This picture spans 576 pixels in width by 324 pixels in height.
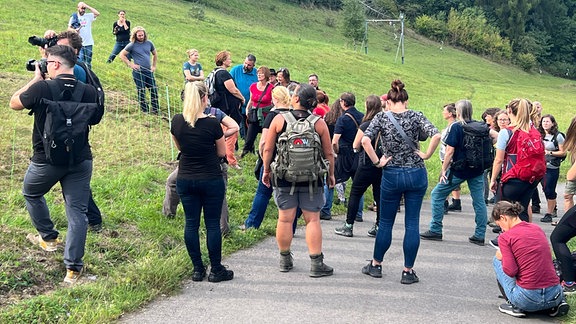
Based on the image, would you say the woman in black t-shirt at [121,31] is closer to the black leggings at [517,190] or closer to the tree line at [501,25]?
the black leggings at [517,190]

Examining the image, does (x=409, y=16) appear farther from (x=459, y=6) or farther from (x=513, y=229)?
(x=513, y=229)

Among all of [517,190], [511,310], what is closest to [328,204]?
[517,190]

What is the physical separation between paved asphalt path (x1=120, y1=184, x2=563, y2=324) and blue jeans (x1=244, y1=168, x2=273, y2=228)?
40 cm

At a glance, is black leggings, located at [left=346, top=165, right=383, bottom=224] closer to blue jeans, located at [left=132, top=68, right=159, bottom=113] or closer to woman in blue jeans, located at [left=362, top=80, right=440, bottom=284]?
woman in blue jeans, located at [left=362, top=80, right=440, bottom=284]

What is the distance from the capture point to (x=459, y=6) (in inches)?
3297

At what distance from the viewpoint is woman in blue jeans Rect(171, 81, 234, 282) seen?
6109 mm

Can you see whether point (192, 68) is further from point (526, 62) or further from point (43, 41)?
point (526, 62)

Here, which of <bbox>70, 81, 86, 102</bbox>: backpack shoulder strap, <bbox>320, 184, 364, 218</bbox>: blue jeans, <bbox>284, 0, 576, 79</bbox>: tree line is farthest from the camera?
<bbox>284, 0, 576, 79</bbox>: tree line

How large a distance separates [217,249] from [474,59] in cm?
5932

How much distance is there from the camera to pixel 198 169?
20.3ft

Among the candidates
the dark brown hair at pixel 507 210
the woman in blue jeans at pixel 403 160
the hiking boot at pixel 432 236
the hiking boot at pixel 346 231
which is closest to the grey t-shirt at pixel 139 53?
the hiking boot at pixel 346 231

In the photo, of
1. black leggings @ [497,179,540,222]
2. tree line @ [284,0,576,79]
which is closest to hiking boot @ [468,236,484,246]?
black leggings @ [497,179,540,222]

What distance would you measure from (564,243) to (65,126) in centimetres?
493

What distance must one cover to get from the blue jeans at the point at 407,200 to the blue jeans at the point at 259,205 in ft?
6.16
